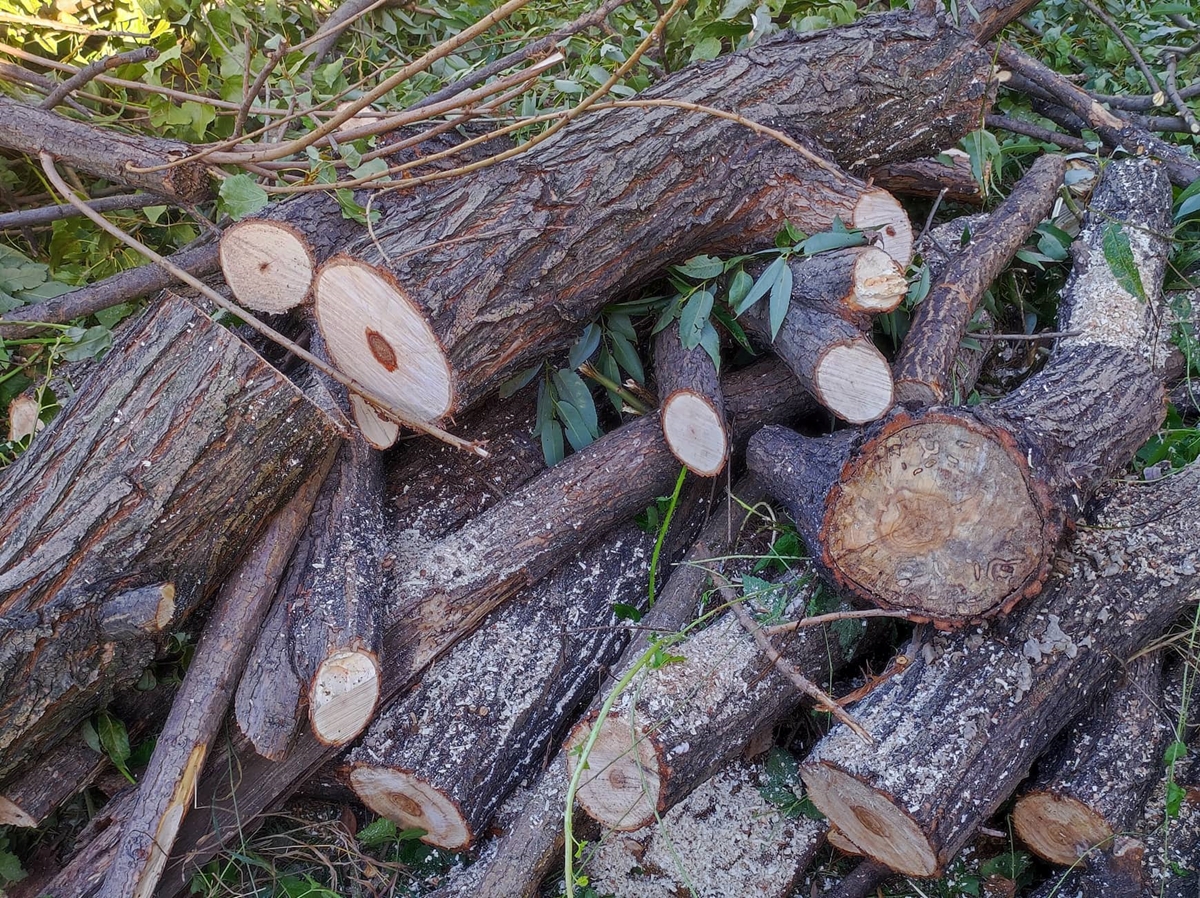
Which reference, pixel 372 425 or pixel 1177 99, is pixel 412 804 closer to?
pixel 372 425

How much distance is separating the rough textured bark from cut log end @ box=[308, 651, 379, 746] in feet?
1.85

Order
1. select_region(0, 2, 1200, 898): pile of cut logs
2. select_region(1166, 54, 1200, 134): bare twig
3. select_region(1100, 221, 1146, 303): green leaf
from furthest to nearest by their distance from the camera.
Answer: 1. select_region(1166, 54, 1200, 134): bare twig
2. select_region(1100, 221, 1146, 303): green leaf
3. select_region(0, 2, 1200, 898): pile of cut logs

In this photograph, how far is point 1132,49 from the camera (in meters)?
3.26

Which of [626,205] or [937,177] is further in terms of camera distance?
[937,177]

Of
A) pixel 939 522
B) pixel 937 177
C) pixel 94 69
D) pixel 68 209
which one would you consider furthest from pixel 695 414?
pixel 68 209

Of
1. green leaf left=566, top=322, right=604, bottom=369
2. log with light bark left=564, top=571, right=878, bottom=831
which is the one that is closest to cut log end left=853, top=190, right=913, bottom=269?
green leaf left=566, top=322, right=604, bottom=369

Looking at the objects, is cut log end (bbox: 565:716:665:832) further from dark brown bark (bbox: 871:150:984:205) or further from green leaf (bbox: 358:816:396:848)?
dark brown bark (bbox: 871:150:984:205)

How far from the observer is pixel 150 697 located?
211cm

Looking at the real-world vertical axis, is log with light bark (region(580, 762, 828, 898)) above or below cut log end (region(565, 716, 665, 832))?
below

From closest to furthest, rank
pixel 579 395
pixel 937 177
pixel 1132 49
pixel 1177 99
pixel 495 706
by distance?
pixel 495 706, pixel 579 395, pixel 937 177, pixel 1177 99, pixel 1132 49

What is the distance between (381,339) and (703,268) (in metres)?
0.83

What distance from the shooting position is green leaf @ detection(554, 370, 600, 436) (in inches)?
93.9

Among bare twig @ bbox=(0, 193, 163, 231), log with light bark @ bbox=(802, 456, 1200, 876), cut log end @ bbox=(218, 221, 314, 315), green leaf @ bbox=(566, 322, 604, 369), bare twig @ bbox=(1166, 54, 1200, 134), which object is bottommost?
bare twig @ bbox=(1166, 54, 1200, 134)

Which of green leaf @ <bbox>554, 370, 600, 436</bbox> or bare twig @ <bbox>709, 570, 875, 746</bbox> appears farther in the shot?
green leaf @ <bbox>554, 370, 600, 436</bbox>
